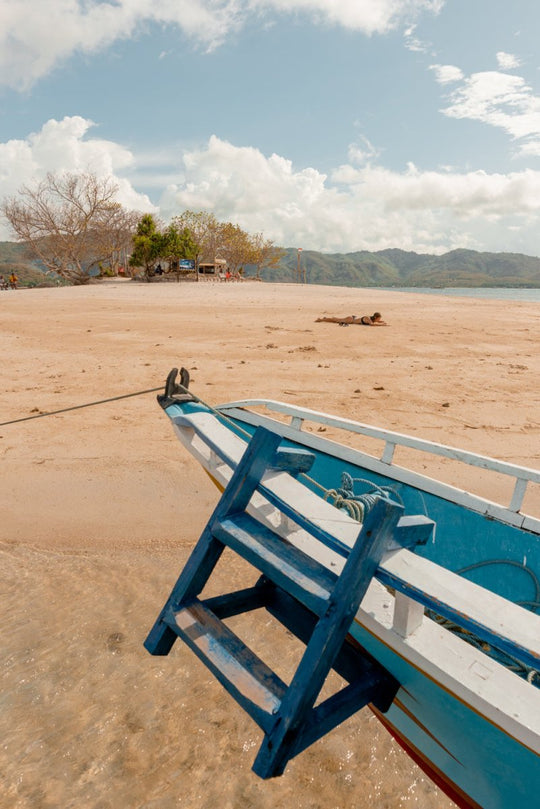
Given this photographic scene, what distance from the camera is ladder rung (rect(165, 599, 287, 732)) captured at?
1.64m

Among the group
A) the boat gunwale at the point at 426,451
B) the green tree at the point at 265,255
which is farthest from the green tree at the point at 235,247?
the boat gunwale at the point at 426,451

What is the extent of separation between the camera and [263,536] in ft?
6.44

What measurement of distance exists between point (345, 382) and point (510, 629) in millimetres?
7952

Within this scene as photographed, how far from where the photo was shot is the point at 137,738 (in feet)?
8.05

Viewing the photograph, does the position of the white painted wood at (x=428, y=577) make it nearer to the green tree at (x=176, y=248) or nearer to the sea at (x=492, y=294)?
the sea at (x=492, y=294)

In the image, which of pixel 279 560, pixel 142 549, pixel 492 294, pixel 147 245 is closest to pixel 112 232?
pixel 147 245

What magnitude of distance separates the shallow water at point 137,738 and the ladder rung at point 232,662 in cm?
89

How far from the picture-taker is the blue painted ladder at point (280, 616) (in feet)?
5.10

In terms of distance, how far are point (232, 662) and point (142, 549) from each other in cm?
252

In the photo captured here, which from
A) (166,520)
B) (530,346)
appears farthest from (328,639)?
(530,346)

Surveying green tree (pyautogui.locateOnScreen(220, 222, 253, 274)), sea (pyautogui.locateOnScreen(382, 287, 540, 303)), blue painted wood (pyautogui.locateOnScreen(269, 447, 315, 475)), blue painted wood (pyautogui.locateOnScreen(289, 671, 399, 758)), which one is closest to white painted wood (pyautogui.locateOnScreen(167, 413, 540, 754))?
blue painted wood (pyautogui.locateOnScreen(289, 671, 399, 758))

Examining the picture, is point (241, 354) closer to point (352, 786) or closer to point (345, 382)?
point (345, 382)

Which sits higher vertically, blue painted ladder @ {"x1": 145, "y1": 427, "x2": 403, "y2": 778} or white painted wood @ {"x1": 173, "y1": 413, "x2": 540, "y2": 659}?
white painted wood @ {"x1": 173, "y1": 413, "x2": 540, "y2": 659}

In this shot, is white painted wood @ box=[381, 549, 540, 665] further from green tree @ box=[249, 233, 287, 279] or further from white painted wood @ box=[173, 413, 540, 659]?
green tree @ box=[249, 233, 287, 279]
